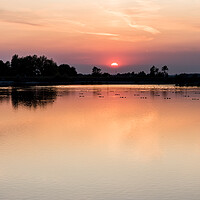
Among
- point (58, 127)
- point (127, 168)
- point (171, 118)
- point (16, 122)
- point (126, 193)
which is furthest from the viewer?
point (171, 118)

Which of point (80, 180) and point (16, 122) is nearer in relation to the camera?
point (80, 180)

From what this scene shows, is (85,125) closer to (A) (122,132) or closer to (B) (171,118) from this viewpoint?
(A) (122,132)

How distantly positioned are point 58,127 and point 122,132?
6.01 m

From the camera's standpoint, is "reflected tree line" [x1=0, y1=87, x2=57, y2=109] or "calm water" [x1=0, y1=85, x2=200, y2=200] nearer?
"calm water" [x1=0, y1=85, x2=200, y2=200]

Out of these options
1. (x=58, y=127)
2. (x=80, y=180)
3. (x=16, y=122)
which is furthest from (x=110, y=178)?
(x=16, y=122)

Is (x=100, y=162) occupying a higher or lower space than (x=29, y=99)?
A: lower

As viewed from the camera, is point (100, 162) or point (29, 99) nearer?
point (100, 162)

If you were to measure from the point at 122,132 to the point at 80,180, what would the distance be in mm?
13196

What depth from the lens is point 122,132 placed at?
91.7 feet

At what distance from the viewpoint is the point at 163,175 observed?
1569 centimetres

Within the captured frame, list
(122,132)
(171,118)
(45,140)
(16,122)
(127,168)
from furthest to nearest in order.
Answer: (171,118), (16,122), (122,132), (45,140), (127,168)

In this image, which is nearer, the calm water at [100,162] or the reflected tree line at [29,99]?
the calm water at [100,162]

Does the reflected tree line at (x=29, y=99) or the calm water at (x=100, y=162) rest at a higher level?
the reflected tree line at (x=29, y=99)

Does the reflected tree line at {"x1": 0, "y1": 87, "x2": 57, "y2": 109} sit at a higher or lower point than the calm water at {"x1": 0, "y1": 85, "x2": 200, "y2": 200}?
higher
